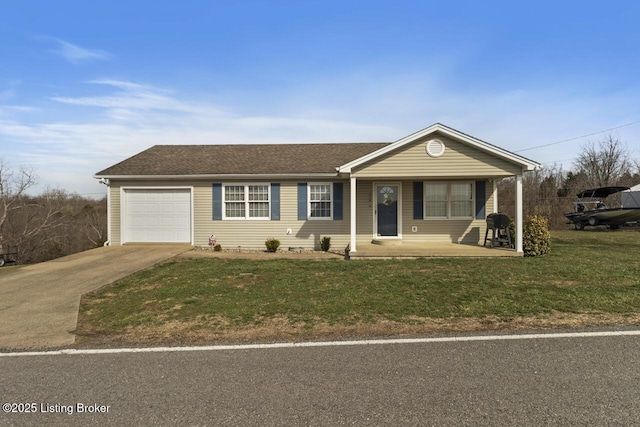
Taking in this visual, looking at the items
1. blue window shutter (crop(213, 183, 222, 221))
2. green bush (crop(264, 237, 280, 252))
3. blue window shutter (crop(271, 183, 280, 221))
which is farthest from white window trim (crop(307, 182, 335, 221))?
blue window shutter (crop(213, 183, 222, 221))

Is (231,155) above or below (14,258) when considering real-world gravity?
above

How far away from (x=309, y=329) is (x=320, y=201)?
872cm

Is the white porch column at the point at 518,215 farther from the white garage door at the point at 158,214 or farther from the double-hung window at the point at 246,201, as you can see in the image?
the white garage door at the point at 158,214

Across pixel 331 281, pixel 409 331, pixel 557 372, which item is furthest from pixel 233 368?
pixel 331 281

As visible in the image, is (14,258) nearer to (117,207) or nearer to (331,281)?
(117,207)

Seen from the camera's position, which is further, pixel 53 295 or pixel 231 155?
pixel 231 155

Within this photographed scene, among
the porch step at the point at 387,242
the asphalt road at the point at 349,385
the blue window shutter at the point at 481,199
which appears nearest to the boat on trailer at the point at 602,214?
the blue window shutter at the point at 481,199

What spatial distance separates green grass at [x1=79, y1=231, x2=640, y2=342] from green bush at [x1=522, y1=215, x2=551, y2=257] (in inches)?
33.1

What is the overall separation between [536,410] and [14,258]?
2768cm

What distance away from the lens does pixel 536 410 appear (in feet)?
9.41

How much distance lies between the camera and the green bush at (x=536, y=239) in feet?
36.3

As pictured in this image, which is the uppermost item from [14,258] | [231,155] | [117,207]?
[231,155]

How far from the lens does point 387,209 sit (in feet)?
43.3

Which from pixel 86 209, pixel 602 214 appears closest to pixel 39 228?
pixel 86 209
